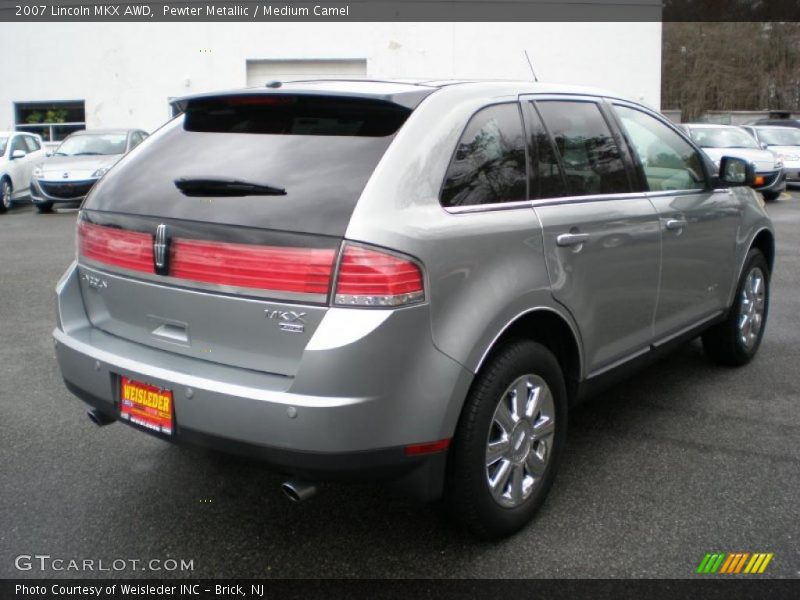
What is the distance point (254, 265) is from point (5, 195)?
14969 mm

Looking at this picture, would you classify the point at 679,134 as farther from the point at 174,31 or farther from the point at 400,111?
the point at 174,31

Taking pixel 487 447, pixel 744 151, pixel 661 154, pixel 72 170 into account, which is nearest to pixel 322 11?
pixel 72 170

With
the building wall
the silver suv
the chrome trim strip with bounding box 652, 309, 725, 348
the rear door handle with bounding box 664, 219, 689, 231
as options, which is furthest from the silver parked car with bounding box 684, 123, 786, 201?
the silver suv

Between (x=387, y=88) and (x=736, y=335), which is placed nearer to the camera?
(x=387, y=88)

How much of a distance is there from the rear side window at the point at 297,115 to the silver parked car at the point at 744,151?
47.3 feet

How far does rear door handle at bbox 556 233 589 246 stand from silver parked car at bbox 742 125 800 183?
17.1 metres

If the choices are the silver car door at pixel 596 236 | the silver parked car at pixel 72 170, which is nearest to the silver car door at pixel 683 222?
the silver car door at pixel 596 236

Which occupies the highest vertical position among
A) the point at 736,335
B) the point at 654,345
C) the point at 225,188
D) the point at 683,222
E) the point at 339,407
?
the point at 225,188

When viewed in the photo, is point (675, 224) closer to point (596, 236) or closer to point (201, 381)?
point (596, 236)

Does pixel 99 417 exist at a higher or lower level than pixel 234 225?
lower

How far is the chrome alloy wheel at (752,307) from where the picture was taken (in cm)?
522

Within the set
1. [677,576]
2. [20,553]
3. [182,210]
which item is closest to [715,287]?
[677,576]

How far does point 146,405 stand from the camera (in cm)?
294

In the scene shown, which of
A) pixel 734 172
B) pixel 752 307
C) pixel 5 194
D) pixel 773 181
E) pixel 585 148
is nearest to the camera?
pixel 585 148
